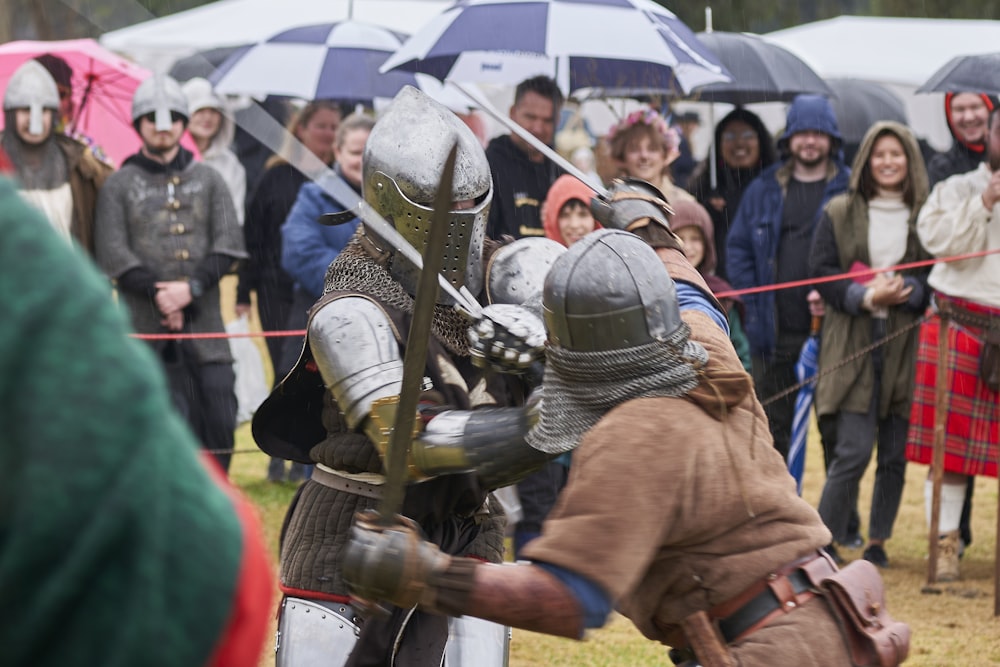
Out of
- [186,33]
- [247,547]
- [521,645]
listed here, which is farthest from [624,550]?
[186,33]

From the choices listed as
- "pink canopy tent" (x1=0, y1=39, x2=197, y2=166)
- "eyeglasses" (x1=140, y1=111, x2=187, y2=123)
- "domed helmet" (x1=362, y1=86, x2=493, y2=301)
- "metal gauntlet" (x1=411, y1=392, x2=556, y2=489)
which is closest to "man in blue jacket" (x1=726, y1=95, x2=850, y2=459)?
"eyeglasses" (x1=140, y1=111, x2=187, y2=123)

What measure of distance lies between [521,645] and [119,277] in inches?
100.0

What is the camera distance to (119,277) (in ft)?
21.1

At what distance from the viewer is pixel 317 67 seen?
28.1ft

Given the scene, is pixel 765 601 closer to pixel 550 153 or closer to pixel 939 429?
pixel 550 153

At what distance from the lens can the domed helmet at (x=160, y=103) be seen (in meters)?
6.63

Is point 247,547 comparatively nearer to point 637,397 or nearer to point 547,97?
point 637,397

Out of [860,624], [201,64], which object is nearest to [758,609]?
[860,624]

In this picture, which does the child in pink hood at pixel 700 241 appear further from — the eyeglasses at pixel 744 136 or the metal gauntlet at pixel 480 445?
the metal gauntlet at pixel 480 445

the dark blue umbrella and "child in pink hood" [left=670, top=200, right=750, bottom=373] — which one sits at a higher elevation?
"child in pink hood" [left=670, top=200, right=750, bottom=373]

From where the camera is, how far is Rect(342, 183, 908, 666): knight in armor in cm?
209

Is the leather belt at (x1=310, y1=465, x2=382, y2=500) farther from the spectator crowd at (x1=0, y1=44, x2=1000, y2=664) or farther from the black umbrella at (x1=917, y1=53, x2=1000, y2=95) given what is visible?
the black umbrella at (x1=917, y1=53, x2=1000, y2=95)

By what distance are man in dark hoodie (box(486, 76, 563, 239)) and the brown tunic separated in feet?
13.6

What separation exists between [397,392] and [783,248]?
14.3ft
